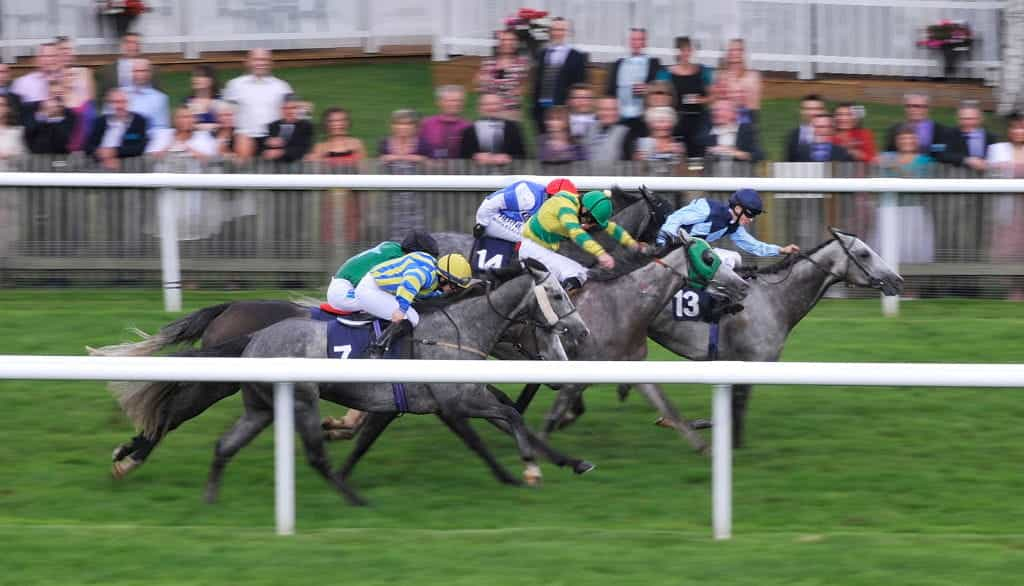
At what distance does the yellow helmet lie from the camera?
7.15m

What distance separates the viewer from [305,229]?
941 centimetres

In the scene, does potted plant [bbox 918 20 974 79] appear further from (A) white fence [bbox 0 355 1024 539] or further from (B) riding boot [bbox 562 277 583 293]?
(A) white fence [bbox 0 355 1024 539]

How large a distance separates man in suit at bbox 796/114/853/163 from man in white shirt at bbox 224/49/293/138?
318 centimetres

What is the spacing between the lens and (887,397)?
323 inches

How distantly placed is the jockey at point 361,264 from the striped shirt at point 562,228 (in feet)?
2.09

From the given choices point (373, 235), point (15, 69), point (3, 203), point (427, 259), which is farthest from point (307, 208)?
point (15, 69)

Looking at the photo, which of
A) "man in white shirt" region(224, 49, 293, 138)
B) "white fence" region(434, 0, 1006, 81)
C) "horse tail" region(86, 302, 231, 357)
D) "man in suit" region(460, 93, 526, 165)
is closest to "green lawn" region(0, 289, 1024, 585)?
"horse tail" region(86, 302, 231, 357)

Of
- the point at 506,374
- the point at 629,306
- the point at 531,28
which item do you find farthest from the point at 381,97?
the point at 506,374

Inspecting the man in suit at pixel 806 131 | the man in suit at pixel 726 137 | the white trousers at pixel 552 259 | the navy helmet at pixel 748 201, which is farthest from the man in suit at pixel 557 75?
the navy helmet at pixel 748 201

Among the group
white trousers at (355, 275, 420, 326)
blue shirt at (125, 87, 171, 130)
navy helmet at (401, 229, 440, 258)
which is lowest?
white trousers at (355, 275, 420, 326)

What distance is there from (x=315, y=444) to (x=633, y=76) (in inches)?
190

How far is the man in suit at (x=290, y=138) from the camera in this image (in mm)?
9859

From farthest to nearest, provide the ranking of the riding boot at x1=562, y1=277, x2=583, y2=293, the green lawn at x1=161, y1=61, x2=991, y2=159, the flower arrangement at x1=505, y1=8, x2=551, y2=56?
the green lawn at x1=161, y1=61, x2=991, y2=159, the flower arrangement at x1=505, y1=8, x2=551, y2=56, the riding boot at x1=562, y1=277, x2=583, y2=293

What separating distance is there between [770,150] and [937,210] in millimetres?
3218
